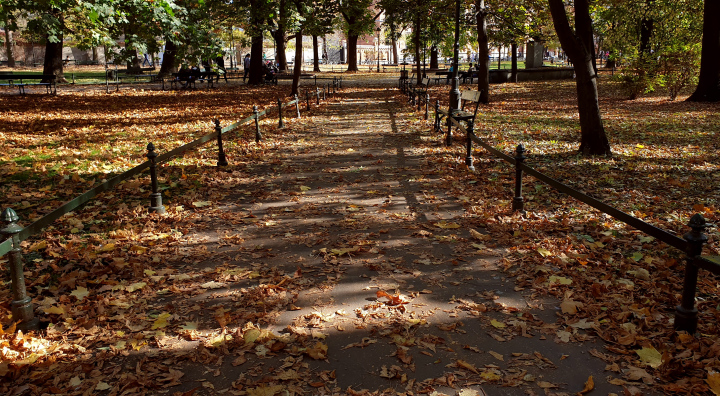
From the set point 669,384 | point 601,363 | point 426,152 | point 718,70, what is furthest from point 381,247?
point 718,70

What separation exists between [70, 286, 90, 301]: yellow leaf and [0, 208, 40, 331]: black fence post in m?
0.56

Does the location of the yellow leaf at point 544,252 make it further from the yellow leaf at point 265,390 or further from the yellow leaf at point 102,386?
the yellow leaf at point 102,386

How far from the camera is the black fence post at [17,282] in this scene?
13.1 feet

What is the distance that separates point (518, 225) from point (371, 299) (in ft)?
9.20

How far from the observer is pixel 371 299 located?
4.70 meters

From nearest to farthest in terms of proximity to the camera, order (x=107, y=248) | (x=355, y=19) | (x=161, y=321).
Result: (x=161, y=321), (x=107, y=248), (x=355, y=19)

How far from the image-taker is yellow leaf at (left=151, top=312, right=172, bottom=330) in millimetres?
4250

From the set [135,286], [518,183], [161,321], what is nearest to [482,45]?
[518,183]

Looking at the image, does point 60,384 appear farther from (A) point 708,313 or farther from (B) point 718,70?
(B) point 718,70

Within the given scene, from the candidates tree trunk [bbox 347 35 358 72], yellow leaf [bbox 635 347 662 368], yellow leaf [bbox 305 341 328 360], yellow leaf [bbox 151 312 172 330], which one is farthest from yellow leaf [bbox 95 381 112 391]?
tree trunk [bbox 347 35 358 72]

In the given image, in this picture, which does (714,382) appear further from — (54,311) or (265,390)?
(54,311)

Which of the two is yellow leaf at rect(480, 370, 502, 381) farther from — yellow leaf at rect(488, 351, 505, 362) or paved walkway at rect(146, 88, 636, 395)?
yellow leaf at rect(488, 351, 505, 362)

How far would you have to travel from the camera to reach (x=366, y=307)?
14.9ft

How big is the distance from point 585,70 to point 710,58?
10.8 metres
